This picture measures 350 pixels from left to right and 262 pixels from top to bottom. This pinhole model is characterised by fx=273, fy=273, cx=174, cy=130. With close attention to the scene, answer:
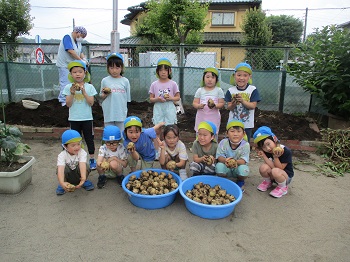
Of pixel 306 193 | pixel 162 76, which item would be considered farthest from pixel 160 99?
pixel 306 193

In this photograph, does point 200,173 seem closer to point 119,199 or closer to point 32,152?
point 119,199

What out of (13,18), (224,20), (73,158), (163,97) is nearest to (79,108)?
(73,158)

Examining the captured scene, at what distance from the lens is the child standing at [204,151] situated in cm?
318

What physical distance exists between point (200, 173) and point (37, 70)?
16.9 ft

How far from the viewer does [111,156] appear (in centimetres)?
332

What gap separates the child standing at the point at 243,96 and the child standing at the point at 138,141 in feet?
3.28

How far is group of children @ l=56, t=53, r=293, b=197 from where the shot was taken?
3.12 meters

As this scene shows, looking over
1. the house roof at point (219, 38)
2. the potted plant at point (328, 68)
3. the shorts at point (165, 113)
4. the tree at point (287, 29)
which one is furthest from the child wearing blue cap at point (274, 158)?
the tree at point (287, 29)

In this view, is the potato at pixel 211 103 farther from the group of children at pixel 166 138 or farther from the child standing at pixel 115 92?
the child standing at pixel 115 92

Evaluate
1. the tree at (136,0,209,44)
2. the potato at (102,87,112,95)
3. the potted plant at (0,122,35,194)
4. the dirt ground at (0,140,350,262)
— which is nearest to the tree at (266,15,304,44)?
the tree at (136,0,209,44)

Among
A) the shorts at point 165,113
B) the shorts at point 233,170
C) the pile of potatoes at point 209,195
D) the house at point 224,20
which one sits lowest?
the pile of potatoes at point 209,195

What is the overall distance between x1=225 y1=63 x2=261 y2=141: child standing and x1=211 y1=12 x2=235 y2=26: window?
67.1ft

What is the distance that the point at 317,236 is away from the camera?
2.50m

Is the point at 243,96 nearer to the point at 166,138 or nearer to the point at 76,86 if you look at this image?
the point at 166,138
